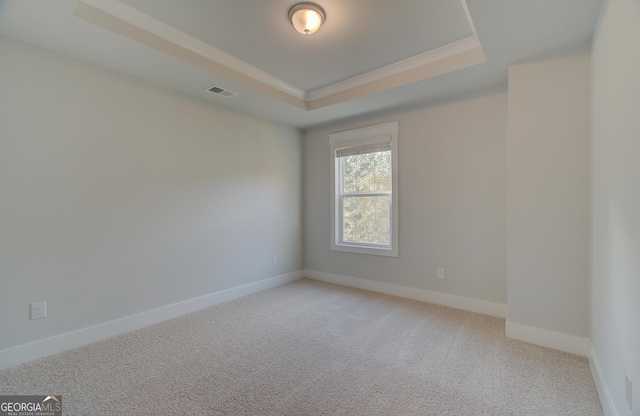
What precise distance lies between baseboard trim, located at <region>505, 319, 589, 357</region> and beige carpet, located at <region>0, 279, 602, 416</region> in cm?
8

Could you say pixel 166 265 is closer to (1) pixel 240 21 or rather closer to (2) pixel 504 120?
(1) pixel 240 21

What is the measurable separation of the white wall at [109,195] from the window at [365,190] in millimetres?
1258

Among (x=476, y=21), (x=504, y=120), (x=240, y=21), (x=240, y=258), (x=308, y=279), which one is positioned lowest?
(x=308, y=279)

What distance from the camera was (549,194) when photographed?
223cm

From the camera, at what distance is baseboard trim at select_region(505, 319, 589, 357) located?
2.12 m

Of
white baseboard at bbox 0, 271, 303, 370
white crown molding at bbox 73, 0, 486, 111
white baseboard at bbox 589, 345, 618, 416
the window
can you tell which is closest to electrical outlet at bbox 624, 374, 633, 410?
white baseboard at bbox 589, 345, 618, 416

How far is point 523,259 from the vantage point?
92.0 inches

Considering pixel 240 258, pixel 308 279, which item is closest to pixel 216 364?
pixel 240 258

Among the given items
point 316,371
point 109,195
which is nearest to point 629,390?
point 316,371

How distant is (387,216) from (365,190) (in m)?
0.51

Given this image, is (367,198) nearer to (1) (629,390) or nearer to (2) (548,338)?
(2) (548,338)

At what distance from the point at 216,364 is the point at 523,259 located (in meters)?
2.63

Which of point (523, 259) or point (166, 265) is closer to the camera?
point (523, 259)

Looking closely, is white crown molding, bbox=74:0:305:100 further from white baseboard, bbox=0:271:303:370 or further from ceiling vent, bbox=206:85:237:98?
white baseboard, bbox=0:271:303:370
